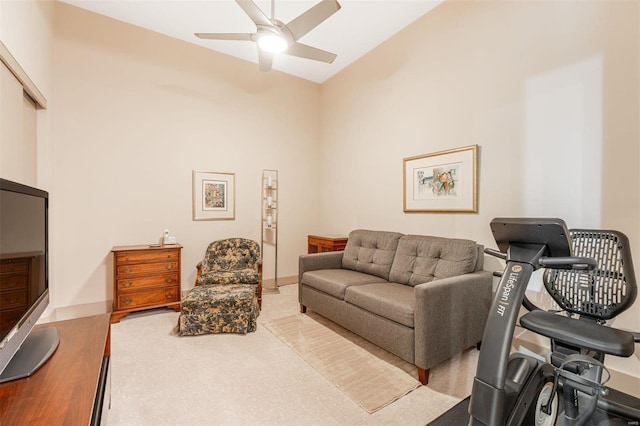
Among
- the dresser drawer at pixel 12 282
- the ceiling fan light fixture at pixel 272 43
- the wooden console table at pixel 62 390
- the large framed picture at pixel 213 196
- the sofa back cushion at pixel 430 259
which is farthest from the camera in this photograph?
the large framed picture at pixel 213 196

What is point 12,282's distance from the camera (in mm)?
1099

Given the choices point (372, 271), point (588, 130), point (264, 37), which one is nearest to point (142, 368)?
point (372, 271)

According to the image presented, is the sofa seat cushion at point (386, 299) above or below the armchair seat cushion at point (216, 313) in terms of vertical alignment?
above

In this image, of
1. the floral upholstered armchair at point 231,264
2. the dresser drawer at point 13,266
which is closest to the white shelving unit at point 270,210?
the floral upholstered armchair at point 231,264

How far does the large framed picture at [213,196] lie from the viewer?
4062 mm

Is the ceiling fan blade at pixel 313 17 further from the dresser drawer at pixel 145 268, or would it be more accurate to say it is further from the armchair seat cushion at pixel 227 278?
the dresser drawer at pixel 145 268

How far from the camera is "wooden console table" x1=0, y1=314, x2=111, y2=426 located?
2.96 ft

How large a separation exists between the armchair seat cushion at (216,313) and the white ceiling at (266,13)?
3111 millimetres

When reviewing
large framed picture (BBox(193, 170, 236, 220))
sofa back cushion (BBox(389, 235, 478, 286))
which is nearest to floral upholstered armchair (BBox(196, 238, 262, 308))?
large framed picture (BBox(193, 170, 236, 220))

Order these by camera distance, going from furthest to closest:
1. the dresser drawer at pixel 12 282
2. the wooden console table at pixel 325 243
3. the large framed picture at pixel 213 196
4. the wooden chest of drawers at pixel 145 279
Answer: the wooden console table at pixel 325 243 < the large framed picture at pixel 213 196 < the wooden chest of drawers at pixel 145 279 < the dresser drawer at pixel 12 282

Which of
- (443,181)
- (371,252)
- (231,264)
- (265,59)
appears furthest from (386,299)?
(265,59)

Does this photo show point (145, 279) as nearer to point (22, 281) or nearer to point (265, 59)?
Result: point (22, 281)

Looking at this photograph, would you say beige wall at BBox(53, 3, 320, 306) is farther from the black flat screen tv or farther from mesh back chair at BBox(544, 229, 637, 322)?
mesh back chair at BBox(544, 229, 637, 322)

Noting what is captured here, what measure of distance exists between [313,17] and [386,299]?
91.6 inches
